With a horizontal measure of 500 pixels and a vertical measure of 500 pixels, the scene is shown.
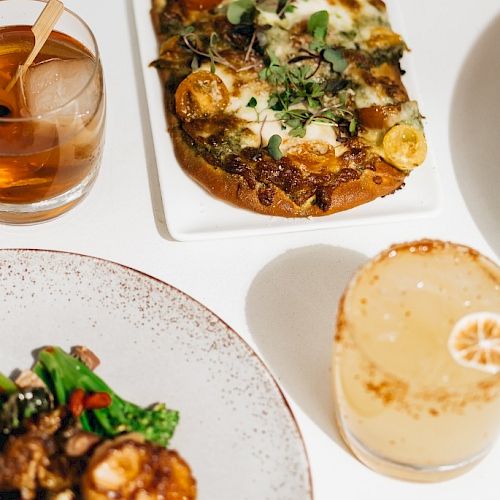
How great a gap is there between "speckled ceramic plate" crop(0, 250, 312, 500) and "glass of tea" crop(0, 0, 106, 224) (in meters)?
0.12

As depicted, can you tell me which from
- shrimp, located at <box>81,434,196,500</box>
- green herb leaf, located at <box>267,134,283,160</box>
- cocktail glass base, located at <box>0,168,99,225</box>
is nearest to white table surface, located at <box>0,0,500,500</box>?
cocktail glass base, located at <box>0,168,99,225</box>

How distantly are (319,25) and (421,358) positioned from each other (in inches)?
28.4

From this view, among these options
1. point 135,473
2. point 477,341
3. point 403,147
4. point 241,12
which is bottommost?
point 135,473

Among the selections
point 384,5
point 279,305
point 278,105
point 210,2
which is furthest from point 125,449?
point 384,5

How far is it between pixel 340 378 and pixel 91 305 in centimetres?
38

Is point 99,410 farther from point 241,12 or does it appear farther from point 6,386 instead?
point 241,12

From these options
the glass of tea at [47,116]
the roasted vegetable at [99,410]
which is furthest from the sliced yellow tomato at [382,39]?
the roasted vegetable at [99,410]

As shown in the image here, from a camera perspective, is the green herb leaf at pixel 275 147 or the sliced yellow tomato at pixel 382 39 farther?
the sliced yellow tomato at pixel 382 39

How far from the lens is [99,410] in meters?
1.08

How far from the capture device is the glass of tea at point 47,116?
46.0 inches

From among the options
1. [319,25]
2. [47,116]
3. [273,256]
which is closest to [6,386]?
[47,116]

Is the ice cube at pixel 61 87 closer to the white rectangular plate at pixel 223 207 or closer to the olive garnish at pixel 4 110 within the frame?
the olive garnish at pixel 4 110

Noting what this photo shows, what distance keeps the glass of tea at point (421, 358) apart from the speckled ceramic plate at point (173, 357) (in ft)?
0.39

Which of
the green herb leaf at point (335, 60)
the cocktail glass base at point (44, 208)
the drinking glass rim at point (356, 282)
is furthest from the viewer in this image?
the green herb leaf at point (335, 60)
